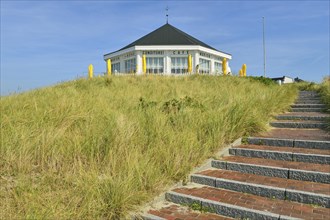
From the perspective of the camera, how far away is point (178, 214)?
4.05 meters

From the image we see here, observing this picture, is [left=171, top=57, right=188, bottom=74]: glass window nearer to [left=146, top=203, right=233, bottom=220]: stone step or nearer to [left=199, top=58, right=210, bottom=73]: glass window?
[left=199, top=58, right=210, bottom=73]: glass window

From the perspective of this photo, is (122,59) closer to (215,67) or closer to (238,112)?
(215,67)

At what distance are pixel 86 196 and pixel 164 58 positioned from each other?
29.7m

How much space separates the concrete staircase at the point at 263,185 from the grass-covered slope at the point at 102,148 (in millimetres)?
369

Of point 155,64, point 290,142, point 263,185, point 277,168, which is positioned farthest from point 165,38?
point 263,185

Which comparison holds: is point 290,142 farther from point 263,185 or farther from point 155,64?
point 155,64

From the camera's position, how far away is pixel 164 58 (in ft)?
107

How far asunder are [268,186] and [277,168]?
61 centimetres

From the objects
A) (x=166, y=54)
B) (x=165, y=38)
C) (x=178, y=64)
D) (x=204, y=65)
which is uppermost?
(x=165, y=38)

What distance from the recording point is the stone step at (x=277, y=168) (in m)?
4.55

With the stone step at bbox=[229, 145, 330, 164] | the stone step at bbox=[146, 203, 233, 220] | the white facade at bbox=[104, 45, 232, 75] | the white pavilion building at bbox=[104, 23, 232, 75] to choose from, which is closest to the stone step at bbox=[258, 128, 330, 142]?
the stone step at bbox=[229, 145, 330, 164]

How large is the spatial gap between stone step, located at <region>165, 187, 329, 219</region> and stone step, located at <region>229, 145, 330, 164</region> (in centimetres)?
137

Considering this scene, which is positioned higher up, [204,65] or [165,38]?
[165,38]

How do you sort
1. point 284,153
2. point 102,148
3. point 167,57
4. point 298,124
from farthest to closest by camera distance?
point 167,57, point 298,124, point 284,153, point 102,148
